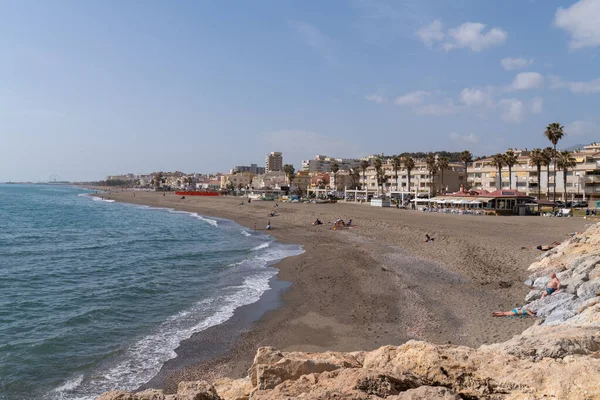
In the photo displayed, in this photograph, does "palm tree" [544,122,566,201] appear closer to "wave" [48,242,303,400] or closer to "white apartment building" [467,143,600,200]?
"white apartment building" [467,143,600,200]

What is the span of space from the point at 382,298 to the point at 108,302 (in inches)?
441

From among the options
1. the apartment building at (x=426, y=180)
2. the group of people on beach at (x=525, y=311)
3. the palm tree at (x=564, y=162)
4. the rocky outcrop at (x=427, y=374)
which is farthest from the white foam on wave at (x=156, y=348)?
the apartment building at (x=426, y=180)

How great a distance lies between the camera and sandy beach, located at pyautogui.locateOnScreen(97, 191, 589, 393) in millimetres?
11984

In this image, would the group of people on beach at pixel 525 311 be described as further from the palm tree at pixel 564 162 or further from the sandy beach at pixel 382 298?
the palm tree at pixel 564 162

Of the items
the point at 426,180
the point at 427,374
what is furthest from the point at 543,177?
the point at 427,374

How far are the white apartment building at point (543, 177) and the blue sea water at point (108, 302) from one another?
5273cm

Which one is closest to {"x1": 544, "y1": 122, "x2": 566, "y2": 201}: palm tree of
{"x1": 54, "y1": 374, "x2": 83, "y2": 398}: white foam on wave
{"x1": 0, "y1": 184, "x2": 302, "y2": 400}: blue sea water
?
{"x1": 0, "y1": 184, "x2": 302, "y2": 400}: blue sea water

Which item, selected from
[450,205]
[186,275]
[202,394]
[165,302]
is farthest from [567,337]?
[450,205]

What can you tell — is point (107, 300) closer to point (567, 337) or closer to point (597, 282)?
point (567, 337)

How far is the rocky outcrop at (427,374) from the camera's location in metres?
4.56

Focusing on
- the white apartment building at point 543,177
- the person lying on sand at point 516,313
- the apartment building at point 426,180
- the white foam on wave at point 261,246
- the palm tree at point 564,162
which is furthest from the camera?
the apartment building at point 426,180

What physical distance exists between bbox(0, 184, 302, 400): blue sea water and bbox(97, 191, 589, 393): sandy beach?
1.21 metres

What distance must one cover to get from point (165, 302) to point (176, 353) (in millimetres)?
5450

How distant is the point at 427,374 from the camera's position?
17.7 ft
